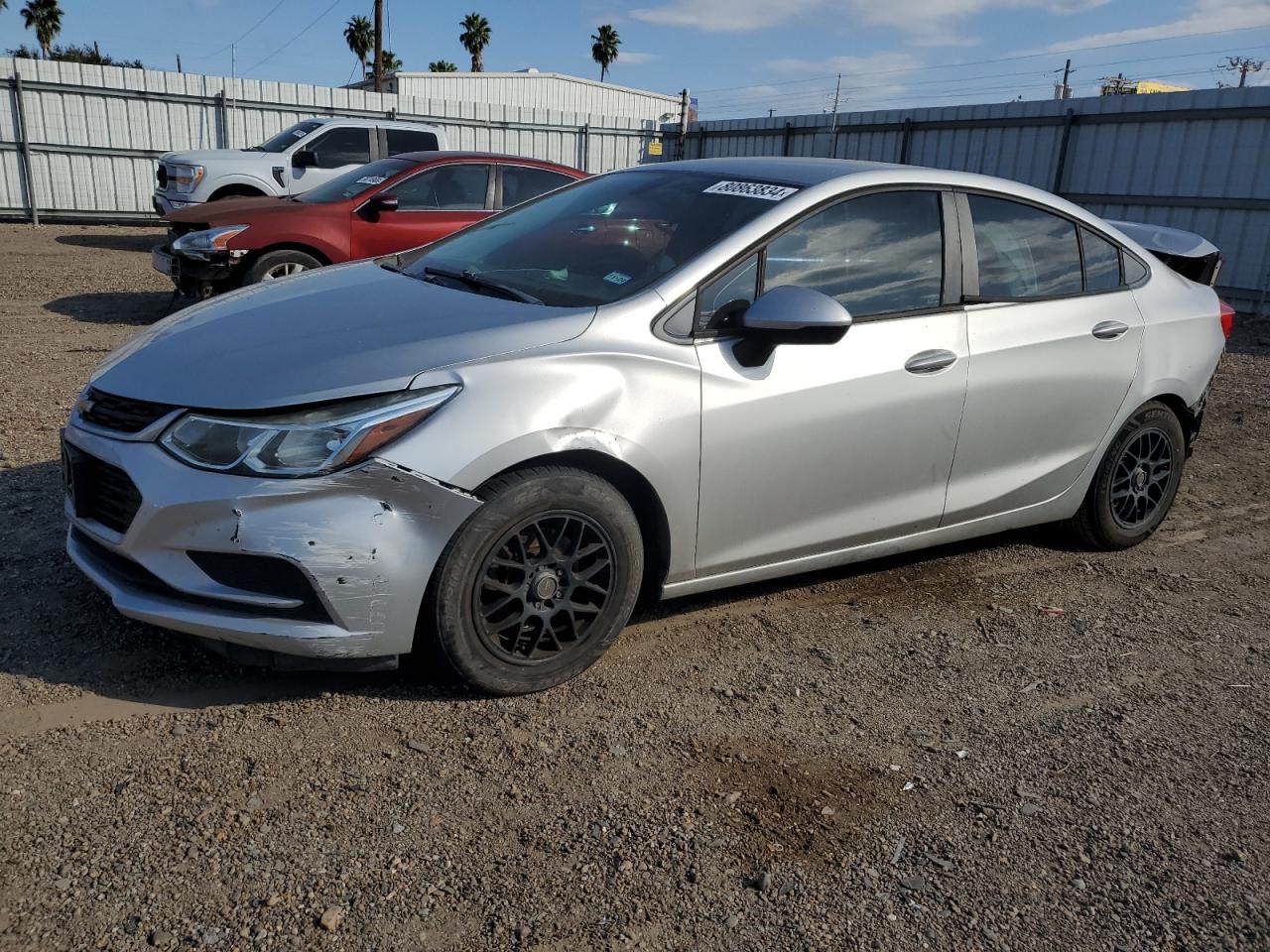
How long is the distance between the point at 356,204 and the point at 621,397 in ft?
21.9

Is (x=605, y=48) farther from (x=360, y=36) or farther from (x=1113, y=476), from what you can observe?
(x=1113, y=476)

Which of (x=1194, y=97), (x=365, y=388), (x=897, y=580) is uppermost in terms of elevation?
(x=1194, y=97)

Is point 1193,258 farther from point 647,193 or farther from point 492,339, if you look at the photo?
point 492,339

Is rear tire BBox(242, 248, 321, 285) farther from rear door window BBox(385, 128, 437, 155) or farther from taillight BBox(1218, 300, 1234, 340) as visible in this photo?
taillight BBox(1218, 300, 1234, 340)

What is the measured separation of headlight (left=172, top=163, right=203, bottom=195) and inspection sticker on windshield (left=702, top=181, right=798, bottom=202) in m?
11.4

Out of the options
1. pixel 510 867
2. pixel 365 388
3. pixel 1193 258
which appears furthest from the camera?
pixel 1193 258

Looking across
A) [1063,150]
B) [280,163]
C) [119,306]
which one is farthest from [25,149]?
[1063,150]

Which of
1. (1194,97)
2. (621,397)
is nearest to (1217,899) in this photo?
(621,397)

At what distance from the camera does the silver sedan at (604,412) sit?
9.46 ft

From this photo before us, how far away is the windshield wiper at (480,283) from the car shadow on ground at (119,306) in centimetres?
617

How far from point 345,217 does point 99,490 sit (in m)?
6.36

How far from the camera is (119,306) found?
33.1 ft

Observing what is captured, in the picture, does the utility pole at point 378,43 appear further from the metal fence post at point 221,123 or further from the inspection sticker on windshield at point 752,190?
the inspection sticker on windshield at point 752,190

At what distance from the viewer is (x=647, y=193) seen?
4.07m
